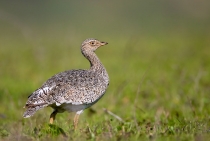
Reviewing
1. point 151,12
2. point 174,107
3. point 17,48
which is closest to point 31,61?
point 17,48

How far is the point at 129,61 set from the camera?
15.7m

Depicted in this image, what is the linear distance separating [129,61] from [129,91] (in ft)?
13.6

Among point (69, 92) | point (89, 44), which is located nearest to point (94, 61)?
point (89, 44)

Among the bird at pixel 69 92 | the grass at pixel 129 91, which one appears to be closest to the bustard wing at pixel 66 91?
the bird at pixel 69 92

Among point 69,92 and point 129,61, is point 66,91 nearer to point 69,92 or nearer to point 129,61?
point 69,92

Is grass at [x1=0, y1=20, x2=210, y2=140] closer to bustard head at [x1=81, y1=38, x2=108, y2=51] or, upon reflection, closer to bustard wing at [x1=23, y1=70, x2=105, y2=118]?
bustard wing at [x1=23, y1=70, x2=105, y2=118]

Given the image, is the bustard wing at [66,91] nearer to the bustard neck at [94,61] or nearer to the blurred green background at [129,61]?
the bustard neck at [94,61]

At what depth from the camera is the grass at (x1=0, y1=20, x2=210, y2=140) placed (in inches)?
277

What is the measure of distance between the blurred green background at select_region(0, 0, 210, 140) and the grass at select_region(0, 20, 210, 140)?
24 millimetres

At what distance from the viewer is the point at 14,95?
460 inches

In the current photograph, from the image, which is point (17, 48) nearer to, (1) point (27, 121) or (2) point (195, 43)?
(2) point (195, 43)

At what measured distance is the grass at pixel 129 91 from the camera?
7023 millimetres

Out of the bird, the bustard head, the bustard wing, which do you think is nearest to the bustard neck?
the bustard head

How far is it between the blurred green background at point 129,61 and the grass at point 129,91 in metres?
0.02
